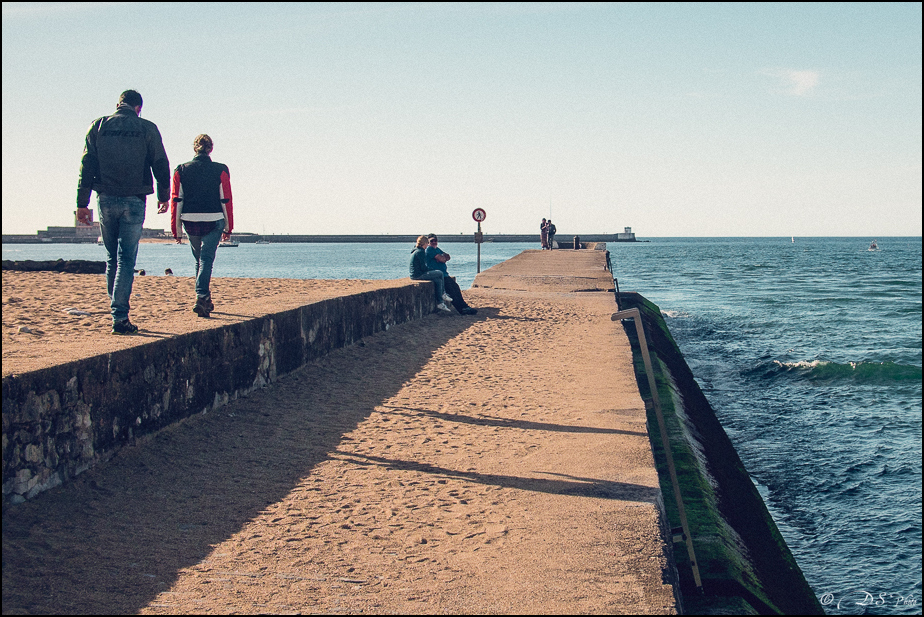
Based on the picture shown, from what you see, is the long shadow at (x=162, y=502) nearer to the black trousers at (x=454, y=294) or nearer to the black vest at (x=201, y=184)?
the black vest at (x=201, y=184)

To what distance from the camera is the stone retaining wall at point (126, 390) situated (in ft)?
12.2

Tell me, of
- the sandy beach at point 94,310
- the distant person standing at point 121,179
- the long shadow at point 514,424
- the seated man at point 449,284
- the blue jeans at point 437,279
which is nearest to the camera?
the sandy beach at point 94,310

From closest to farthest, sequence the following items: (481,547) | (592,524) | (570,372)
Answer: (481,547), (592,524), (570,372)

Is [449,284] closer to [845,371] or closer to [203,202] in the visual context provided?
[203,202]

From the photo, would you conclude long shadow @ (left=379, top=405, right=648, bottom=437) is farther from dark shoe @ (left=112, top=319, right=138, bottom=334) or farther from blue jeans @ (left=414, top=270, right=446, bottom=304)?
blue jeans @ (left=414, top=270, right=446, bottom=304)

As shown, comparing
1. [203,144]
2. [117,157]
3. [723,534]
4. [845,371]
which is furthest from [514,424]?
[845,371]

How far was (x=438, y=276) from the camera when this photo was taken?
13383 mm

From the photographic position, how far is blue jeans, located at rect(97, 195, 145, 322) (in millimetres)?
5832

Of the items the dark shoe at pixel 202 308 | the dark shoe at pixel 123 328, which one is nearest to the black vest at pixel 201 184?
the dark shoe at pixel 202 308

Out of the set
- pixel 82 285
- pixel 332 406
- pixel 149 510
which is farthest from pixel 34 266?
pixel 149 510

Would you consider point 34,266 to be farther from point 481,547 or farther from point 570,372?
point 481,547

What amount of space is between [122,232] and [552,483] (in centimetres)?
366

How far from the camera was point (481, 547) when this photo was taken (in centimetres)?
357

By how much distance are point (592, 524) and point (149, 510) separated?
2.18m
